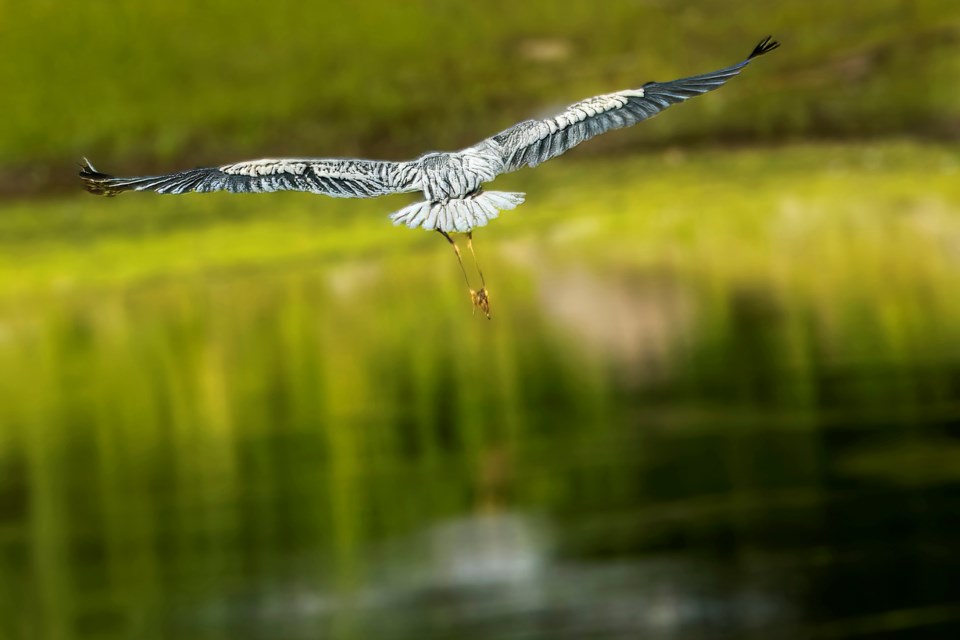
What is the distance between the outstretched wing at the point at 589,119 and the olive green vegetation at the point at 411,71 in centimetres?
7702

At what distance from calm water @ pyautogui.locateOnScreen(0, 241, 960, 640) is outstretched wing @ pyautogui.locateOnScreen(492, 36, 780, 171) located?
1785 cm

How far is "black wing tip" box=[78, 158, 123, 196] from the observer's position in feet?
56.4

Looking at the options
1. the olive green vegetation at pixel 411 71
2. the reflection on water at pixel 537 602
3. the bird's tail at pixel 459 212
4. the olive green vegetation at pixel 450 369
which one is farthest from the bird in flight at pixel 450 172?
the olive green vegetation at pixel 411 71

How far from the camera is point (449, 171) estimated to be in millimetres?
16719

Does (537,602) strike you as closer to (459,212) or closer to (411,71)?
(459,212)

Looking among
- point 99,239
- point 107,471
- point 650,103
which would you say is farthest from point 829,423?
point 99,239

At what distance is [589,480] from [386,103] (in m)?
70.4

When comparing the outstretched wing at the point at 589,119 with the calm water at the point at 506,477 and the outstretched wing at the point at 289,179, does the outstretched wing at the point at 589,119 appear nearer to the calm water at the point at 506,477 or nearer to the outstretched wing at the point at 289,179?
the outstretched wing at the point at 289,179

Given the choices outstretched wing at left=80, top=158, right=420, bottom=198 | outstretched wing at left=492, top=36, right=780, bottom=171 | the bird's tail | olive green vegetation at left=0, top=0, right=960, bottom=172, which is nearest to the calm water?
outstretched wing at left=492, top=36, right=780, bottom=171

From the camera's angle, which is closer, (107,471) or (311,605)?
(311,605)

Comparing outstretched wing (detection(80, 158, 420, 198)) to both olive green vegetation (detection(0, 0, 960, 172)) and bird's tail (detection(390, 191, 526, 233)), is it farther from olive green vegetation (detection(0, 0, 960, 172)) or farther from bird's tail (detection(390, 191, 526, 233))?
olive green vegetation (detection(0, 0, 960, 172))

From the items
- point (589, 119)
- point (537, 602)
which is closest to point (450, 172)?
point (589, 119)

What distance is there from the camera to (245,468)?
49.1 metres

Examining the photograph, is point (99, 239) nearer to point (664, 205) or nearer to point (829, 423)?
point (664, 205)
